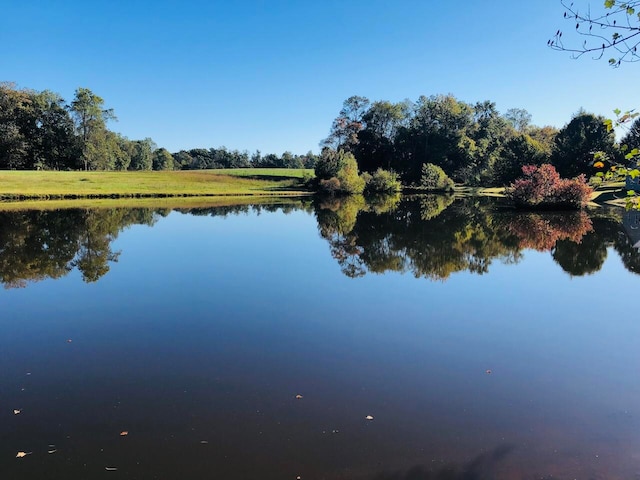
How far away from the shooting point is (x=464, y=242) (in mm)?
18859

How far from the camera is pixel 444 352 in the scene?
712 centimetres

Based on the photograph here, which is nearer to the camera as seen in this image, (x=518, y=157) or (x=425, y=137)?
(x=518, y=157)

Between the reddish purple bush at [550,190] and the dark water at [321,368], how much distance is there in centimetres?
1896

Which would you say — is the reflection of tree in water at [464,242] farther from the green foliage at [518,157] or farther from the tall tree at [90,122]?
the tall tree at [90,122]

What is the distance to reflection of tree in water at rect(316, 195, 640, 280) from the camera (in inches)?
562

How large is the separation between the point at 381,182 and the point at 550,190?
35.5 meters

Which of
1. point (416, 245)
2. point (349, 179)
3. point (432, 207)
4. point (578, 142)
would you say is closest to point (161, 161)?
point (349, 179)

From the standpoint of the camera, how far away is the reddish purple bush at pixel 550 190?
106 feet

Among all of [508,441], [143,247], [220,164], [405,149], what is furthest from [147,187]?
[220,164]

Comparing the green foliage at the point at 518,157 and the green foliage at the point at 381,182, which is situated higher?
the green foliage at the point at 518,157

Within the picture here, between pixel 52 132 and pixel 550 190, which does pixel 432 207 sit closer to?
pixel 550 190

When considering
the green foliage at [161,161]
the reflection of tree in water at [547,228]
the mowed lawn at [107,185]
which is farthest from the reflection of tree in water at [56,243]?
the green foliage at [161,161]

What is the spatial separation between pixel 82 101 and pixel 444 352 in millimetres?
81724

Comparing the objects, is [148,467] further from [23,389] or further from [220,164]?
[220,164]
